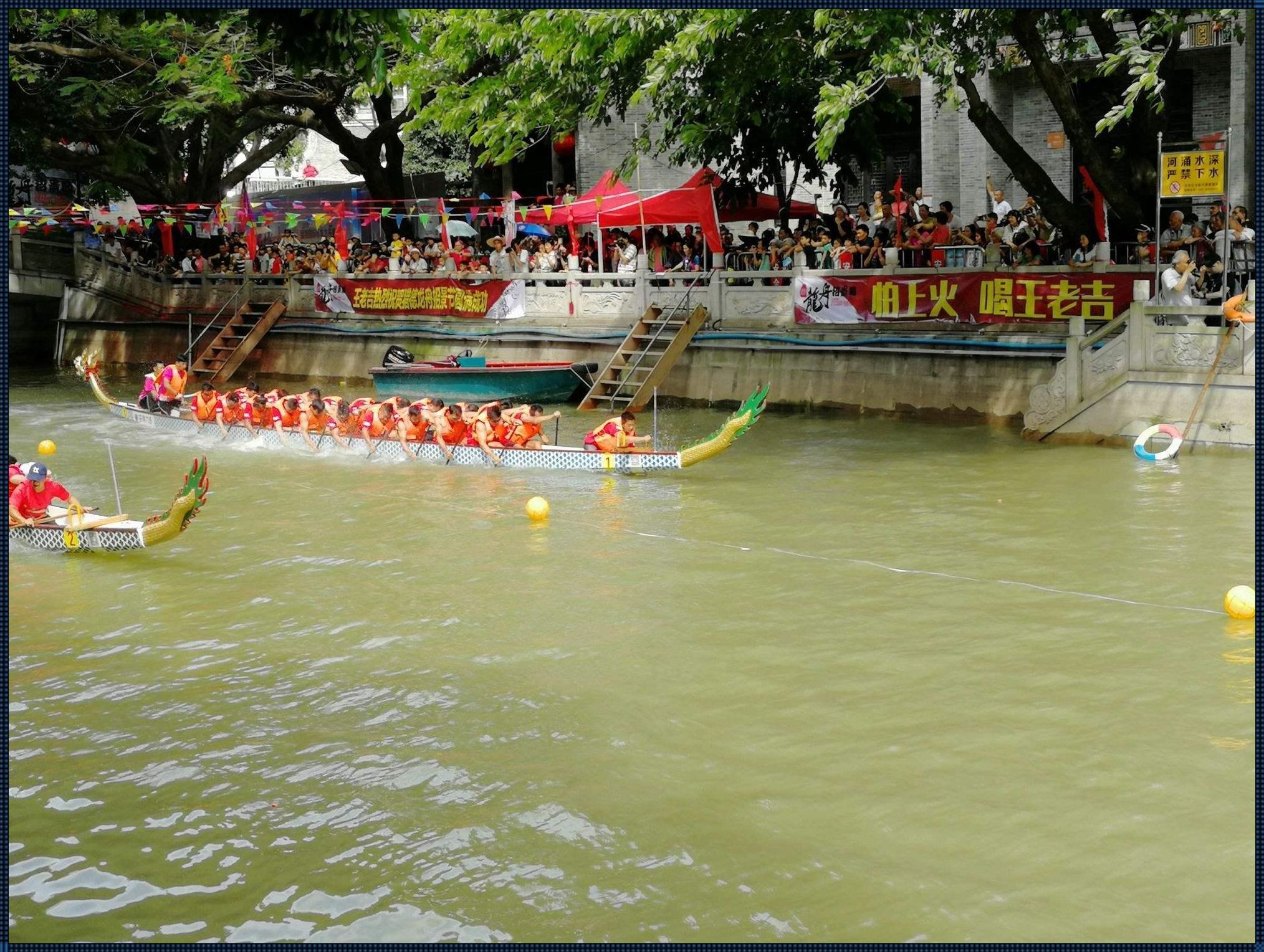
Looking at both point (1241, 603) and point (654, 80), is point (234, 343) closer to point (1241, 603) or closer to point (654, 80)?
point (654, 80)

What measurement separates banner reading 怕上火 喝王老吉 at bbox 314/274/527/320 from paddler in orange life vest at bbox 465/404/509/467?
8689 mm

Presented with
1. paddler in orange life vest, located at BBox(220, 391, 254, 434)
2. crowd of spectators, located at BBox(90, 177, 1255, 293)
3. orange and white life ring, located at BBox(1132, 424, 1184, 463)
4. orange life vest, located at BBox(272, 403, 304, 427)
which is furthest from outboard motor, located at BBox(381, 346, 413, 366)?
orange and white life ring, located at BBox(1132, 424, 1184, 463)

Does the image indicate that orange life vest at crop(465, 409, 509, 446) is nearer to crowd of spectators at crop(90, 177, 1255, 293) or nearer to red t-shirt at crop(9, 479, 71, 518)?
red t-shirt at crop(9, 479, 71, 518)

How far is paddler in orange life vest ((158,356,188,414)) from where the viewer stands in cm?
2410

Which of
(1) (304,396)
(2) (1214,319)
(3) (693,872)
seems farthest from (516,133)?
(3) (693,872)

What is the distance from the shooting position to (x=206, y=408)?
23.0 m

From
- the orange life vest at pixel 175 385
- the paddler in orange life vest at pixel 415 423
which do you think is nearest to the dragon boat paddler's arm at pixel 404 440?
the paddler in orange life vest at pixel 415 423

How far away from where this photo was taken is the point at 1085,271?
62.7 ft

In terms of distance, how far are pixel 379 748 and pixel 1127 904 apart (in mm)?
4802

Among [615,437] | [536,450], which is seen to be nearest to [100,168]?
[536,450]

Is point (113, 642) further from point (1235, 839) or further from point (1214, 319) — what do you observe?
point (1214, 319)

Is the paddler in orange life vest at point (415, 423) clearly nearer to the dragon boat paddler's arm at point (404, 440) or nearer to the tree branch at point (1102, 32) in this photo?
the dragon boat paddler's arm at point (404, 440)

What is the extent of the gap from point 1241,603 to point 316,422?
14.0 m

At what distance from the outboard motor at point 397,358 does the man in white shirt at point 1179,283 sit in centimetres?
1454
